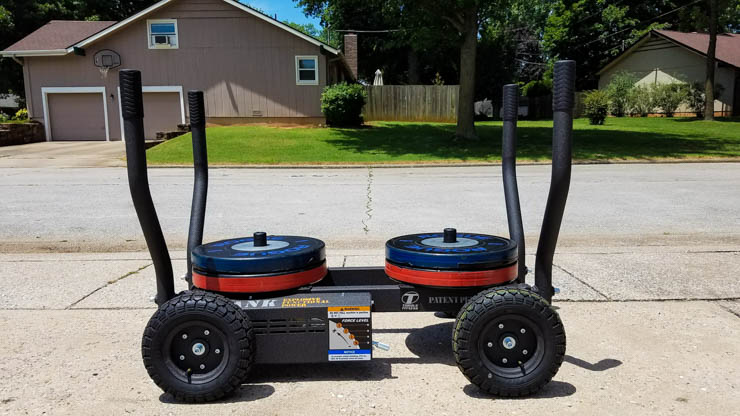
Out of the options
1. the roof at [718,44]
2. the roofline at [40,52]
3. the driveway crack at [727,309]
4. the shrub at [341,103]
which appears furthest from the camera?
the roof at [718,44]

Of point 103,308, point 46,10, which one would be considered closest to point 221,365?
point 103,308

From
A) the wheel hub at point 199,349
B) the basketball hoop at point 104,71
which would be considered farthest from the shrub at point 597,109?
the wheel hub at point 199,349

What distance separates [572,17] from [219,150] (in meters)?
36.3

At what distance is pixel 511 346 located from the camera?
2.86m

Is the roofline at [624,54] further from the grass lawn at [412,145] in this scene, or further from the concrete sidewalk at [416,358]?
the concrete sidewalk at [416,358]

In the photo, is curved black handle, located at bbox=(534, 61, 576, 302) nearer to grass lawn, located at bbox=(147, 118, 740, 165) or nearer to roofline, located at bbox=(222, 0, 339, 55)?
grass lawn, located at bbox=(147, 118, 740, 165)

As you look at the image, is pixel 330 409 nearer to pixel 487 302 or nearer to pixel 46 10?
pixel 487 302

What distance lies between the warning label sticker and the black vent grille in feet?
0.22

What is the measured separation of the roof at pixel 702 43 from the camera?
35.4 metres

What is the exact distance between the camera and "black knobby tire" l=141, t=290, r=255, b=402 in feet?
9.23

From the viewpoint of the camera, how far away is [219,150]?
1928cm

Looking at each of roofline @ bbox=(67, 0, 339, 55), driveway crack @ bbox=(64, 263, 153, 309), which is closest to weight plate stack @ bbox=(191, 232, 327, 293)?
driveway crack @ bbox=(64, 263, 153, 309)

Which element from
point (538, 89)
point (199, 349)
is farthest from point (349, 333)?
point (538, 89)

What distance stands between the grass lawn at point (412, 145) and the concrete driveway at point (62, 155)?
1.62 meters
